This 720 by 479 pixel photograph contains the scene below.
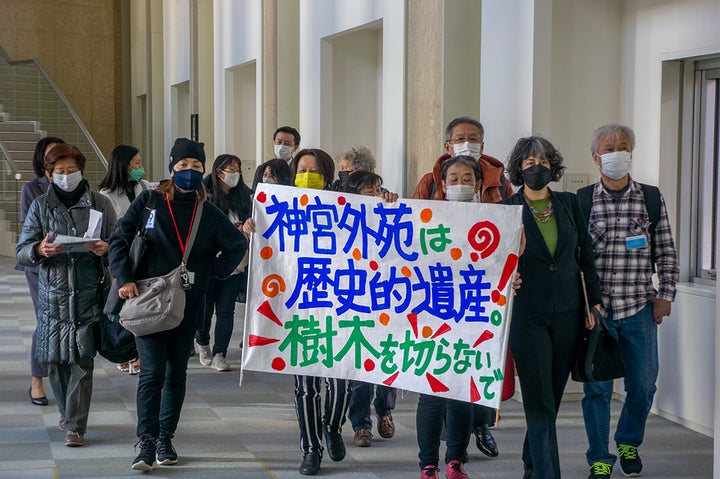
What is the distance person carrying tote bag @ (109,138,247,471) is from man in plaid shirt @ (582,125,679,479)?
195cm

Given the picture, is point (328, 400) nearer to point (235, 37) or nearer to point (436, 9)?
point (436, 9)

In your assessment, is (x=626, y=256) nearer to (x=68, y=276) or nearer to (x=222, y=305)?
(x=68, y=276)

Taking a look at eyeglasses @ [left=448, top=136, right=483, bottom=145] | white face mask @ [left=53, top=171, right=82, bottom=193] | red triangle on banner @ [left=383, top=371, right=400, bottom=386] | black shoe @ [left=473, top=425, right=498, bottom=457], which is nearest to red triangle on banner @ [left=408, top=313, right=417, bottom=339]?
red triangle on banner @ [left=383, top=371, right=400, bottom=386]

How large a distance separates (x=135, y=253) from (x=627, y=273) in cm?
252

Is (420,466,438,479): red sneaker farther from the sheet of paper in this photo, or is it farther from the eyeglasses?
the sheet of paper

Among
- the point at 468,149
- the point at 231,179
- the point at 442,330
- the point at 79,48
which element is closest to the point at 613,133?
the point at 468,149

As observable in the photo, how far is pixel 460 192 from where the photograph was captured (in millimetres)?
5012

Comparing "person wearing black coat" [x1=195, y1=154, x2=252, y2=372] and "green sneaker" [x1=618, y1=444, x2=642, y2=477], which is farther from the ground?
"person wearing black coat" [x1=195, y1=154, x2=252, y2=372]

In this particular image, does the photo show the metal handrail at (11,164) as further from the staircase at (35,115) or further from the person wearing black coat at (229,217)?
the person wearing black coat at (229,217)

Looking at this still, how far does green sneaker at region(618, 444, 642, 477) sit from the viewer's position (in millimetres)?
5492

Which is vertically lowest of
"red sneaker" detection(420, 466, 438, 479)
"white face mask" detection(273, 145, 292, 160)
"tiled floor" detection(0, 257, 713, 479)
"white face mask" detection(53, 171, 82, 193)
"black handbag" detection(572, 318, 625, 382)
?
"tiled floor" detection(0, 257, 713, 479)

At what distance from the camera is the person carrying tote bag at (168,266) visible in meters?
5.39

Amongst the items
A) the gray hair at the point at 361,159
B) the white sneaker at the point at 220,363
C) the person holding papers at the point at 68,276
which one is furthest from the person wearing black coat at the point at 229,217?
the person holding papers at the point at 68,276

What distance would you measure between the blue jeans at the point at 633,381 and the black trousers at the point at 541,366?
2.29ft
